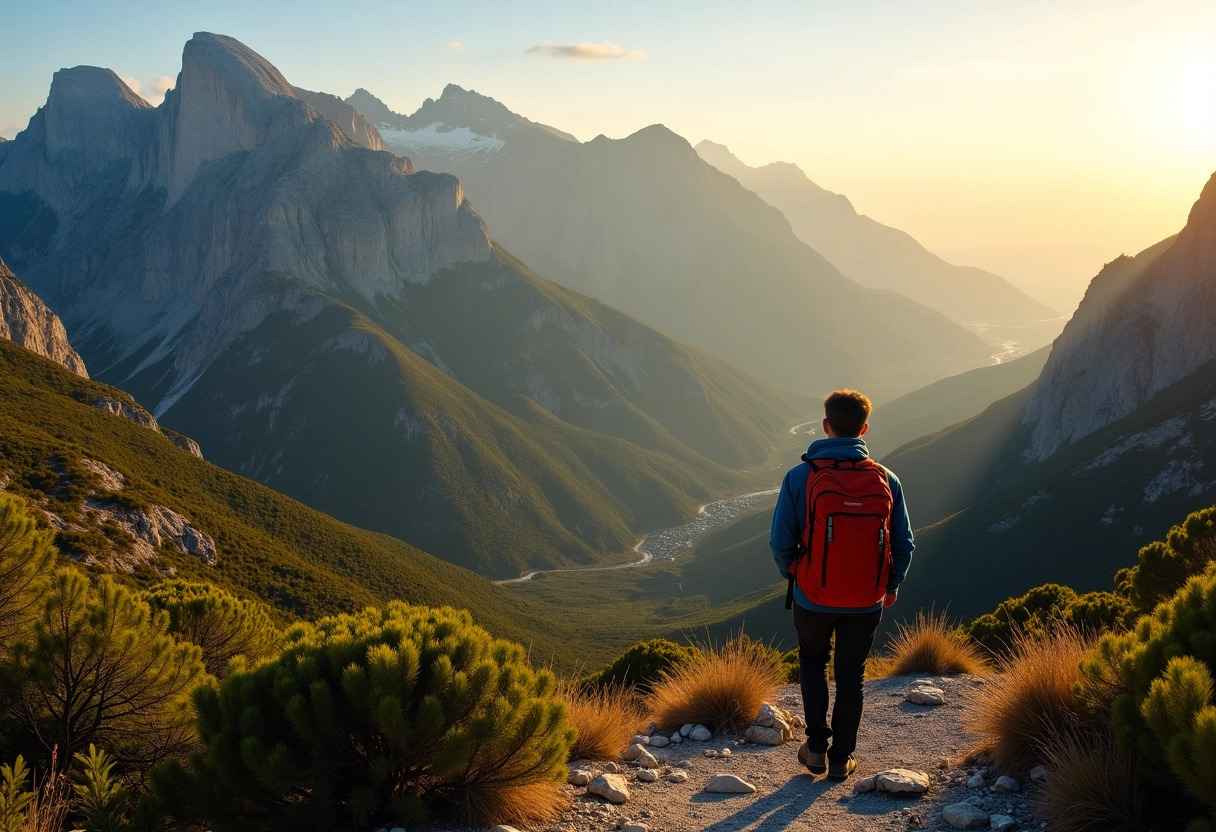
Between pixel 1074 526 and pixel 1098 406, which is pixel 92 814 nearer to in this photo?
pixel 1074 526

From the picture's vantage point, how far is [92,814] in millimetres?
7727

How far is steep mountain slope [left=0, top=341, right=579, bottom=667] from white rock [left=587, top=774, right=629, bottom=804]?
38.5 m

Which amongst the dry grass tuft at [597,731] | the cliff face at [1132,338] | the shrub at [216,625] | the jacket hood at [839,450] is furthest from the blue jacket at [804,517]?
the cliff face at [1132,338]

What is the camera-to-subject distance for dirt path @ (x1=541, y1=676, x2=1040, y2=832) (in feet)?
28.3

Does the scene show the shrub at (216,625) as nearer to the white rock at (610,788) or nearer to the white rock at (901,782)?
the white rock at (610,788)

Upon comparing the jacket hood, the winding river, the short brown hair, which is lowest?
the winding river

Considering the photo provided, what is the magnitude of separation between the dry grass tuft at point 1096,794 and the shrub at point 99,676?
10.2m

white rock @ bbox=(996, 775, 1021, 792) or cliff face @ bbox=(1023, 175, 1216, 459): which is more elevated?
cliff face @ bbox=(1023, 175, 1216, 459)

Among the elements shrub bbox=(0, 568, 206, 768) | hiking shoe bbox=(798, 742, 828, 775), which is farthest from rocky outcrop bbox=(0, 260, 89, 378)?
hiking shoe bbox=(798, 742, 828, 775)

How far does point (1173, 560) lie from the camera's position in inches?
591

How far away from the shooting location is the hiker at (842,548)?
28.8 ft

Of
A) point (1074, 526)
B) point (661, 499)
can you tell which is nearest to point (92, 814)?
point (1074, 526)

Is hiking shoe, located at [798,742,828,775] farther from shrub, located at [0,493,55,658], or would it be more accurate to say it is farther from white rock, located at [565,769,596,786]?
shrub, located at [0,493,55,658]

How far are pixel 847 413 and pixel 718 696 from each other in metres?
5.81
